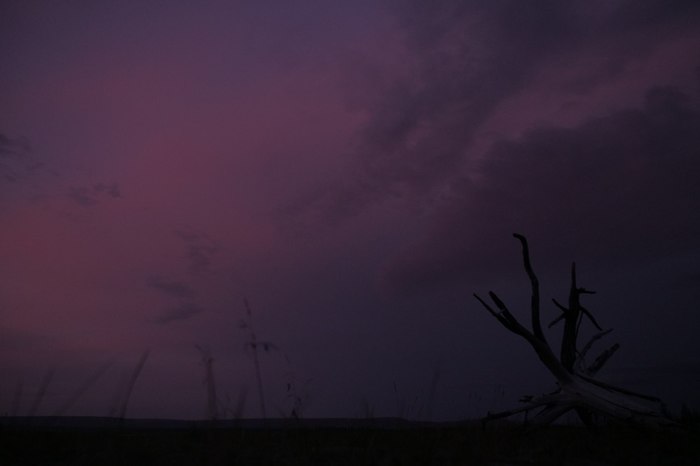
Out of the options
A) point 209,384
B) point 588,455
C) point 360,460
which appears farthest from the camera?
point 588,455

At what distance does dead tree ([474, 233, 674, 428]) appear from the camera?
995 cm

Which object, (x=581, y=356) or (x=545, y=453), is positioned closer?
(x=545, y=453)

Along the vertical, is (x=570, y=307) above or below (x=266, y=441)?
above

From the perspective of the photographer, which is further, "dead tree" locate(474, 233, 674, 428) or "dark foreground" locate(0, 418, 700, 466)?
"dead tree" locate(474, 233, 674, 428)

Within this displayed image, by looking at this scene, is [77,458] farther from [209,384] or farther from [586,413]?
[586,413]

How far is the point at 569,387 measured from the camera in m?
10.9

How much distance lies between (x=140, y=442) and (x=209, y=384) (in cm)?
298

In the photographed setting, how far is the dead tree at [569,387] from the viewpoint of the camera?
32.7 feet

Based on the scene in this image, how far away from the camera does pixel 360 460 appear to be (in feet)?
19.6

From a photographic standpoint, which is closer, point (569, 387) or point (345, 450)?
point (345, 450)

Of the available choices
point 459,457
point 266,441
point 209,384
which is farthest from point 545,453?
point 209,384

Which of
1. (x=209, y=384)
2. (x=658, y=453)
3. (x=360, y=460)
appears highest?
(x=209, y=384)

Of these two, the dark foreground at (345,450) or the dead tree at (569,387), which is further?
the dead tree at (569,387)

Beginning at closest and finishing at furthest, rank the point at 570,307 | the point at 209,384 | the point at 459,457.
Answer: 1. the point at 209,384
2. the point at 459,457
3. the point at 570,307
